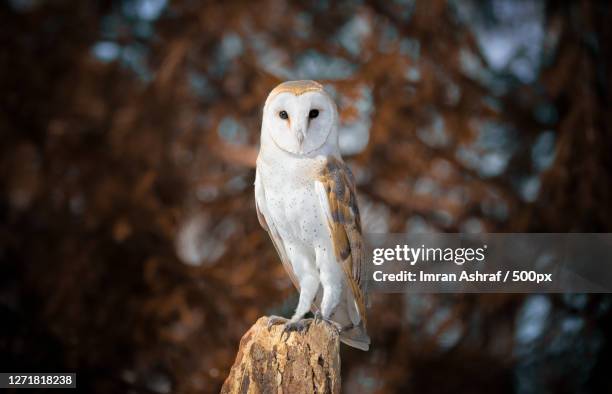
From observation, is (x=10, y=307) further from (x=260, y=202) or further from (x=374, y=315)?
(x=260, y=202)

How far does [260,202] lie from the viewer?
1161mm

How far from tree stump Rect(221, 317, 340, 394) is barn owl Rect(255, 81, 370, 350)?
0.8 inches

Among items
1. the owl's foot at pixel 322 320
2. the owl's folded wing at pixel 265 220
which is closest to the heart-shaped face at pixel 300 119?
the owl's folded wing at pixel 265 220

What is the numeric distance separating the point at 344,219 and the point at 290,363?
A: 0.24 metres

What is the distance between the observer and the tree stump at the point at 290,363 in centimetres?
104

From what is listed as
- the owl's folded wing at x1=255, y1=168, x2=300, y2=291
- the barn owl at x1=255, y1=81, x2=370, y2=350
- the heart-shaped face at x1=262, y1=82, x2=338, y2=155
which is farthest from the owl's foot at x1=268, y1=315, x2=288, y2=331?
the heart-shaped face at x1=262, y1=82, x2=338, y2=155

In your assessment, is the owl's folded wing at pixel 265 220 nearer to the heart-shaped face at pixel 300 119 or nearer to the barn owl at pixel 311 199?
the barn owl at pixel 311 199

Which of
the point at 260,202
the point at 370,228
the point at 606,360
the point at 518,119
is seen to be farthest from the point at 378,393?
the point at 260,202

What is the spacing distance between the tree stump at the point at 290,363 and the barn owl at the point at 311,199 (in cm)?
2

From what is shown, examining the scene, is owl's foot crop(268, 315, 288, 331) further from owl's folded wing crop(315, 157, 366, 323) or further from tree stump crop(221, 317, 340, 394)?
owl's folded wing crop(315, 157, 366, 323)

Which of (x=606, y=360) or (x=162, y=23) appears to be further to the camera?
(x=162, y=23)

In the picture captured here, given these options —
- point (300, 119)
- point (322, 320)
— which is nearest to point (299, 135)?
point (300, 119)

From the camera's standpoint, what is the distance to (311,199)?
108 cm

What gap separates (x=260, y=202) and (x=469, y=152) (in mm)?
1237
